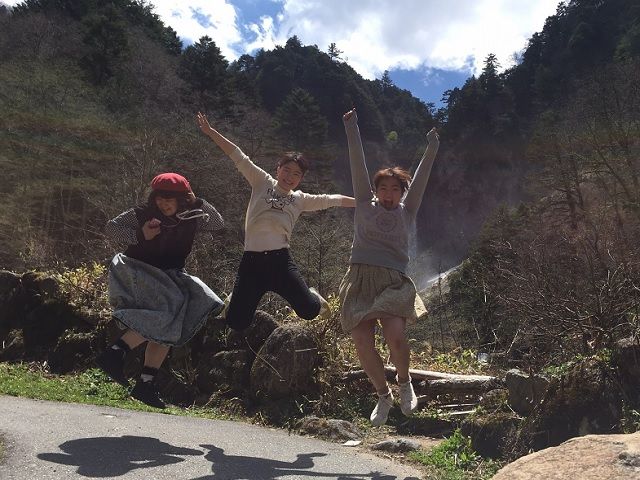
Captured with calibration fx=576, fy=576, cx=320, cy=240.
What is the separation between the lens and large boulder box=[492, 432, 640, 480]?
2.11 m

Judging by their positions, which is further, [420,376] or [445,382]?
[420,376]

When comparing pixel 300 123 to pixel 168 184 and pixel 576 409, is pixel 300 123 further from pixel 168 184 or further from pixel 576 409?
pixel 576 409

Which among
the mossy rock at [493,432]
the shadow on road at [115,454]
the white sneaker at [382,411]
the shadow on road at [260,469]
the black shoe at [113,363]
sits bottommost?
the shadow on road at [260,469]

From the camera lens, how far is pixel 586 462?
2.21m

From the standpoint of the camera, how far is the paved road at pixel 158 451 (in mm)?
2701

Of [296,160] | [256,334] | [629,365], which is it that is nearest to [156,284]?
[296,160]

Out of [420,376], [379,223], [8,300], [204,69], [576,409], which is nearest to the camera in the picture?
[576,409]

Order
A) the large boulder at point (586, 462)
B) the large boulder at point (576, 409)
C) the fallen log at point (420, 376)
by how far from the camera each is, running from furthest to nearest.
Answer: the fallen log at point (420, 376), the large boulder at point (576, 409), the large boulder at point (586, 462)

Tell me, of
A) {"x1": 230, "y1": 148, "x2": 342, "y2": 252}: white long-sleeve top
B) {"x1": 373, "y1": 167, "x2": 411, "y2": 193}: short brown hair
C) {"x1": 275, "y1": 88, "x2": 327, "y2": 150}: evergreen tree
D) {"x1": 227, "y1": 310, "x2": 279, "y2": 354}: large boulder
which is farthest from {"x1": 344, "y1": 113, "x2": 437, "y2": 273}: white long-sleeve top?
{"x1": 275, "y1": 88, "x2": 327, "y2": 150}: evergreen tree

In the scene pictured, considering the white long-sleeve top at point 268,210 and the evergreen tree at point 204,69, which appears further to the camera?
the evergreen tree at point 204,69

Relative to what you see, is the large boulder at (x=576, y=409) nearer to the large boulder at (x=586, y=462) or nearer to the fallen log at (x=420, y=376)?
the large boulder at (x=586, y=462)

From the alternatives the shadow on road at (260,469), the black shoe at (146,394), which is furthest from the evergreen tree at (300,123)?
the shadow on road at (260,469)

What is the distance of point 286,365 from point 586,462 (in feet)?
10.3

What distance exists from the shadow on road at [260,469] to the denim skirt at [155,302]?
32.1 inches
